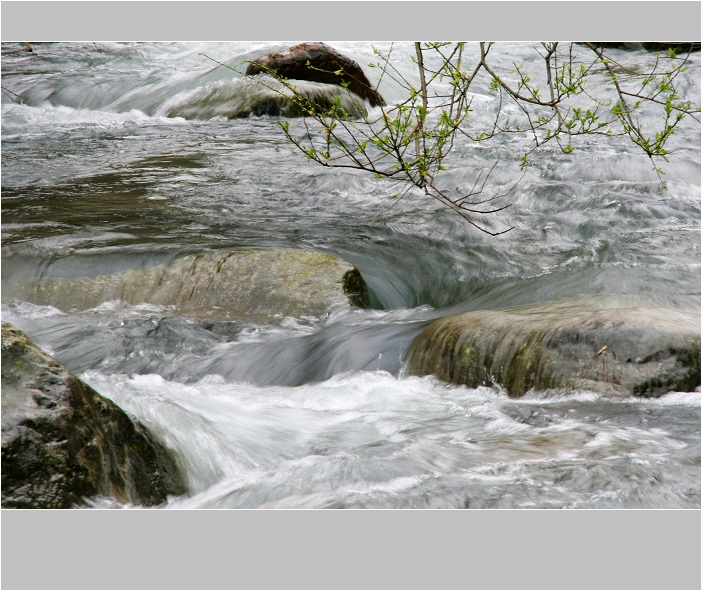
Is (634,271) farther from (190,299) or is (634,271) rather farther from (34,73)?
(34,73)

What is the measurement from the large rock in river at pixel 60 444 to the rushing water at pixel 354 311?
0.50 ft

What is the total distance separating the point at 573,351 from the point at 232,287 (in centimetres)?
260

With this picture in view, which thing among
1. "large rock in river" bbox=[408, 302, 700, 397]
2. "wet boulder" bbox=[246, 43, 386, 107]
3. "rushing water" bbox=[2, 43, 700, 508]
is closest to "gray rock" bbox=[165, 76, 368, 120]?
"wet boulder" bbox=[246, 43, 386, 107]

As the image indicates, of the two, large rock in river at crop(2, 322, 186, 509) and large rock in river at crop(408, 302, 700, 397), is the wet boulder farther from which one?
large rock in river at crop(2, 322, 186, 509)

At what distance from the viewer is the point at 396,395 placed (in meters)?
4.30

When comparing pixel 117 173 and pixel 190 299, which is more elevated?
pixel 117 173

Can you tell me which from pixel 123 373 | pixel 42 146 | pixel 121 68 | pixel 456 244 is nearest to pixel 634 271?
pixel 456 244

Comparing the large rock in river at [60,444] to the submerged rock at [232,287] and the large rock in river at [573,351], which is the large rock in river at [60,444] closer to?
the large rock in river at [573,351]

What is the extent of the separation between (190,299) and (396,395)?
1.96 metres

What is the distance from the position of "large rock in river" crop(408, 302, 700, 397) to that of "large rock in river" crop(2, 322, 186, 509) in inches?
79.3

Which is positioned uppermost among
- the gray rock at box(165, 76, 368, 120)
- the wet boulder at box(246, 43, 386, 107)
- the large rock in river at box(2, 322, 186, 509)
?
the wet boulder at box(246, 43, 386, 107)

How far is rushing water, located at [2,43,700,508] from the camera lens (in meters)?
3.20

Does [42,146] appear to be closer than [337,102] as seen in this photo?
No

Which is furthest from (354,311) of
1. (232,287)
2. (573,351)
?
(573,351)
